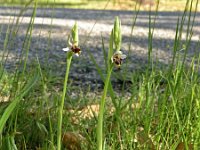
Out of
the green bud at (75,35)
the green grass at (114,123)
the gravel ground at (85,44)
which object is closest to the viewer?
the green bud at (75,35)

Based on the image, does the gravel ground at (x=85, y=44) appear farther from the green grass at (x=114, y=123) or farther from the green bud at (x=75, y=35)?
the green bud at (x=75, y=35)

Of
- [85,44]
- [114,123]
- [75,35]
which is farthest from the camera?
[85,44]

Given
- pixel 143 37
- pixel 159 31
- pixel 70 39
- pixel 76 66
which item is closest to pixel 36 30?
pixel 143 37

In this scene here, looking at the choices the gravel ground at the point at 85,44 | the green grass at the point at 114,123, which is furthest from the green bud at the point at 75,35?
the gravel ground at the point at 85,44

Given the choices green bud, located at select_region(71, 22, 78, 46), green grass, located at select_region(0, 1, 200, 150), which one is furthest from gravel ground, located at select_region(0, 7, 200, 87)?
green bud, located at select_region(71, 22, 78, 46)

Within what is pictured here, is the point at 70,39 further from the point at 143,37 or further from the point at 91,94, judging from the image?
the point at 143,37

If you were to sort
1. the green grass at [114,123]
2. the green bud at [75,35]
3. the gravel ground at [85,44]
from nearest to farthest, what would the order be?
the green bud at [75,35] < the green grass at [114,123] < the gravel ground at [85,44]

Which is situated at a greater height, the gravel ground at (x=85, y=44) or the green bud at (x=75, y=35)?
the green bud at (x=75, y=35)

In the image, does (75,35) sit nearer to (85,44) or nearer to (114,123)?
(114,123)

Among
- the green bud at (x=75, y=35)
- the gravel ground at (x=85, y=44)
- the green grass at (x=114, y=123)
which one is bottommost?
the gravel ground at (x=85, y=44)

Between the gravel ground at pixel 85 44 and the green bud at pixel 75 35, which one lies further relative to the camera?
the gravel ground at pixel 85 44

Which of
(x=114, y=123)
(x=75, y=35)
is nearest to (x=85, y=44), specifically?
(x=114, y=123)
